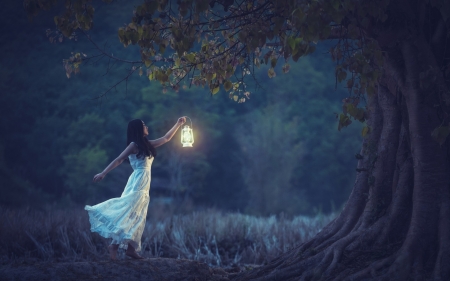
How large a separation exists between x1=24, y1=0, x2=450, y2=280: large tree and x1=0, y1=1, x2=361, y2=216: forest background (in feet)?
91.2

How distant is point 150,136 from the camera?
3966cm

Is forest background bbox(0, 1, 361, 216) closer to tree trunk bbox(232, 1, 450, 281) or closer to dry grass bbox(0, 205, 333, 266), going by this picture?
dry grass bbox(0, 205, 333, 266)

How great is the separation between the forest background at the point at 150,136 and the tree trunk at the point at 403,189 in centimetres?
2805

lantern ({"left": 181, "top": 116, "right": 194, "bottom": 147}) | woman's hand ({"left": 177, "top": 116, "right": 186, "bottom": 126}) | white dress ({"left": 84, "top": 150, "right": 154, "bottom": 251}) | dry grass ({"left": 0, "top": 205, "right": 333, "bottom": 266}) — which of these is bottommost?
dry grass ({"left": 0, "top": 205, "right": 333, "bottom": 266})

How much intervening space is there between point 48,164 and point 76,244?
29.2 meters

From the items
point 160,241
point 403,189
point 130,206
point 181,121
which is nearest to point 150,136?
point 160,241

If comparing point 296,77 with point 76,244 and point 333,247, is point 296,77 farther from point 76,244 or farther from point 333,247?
point 333,247

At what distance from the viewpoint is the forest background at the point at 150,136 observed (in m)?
37.9

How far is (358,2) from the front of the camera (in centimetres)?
566

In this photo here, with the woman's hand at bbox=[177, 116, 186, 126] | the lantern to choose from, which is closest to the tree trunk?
the lantern

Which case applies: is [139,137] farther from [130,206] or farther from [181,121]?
[130,206]

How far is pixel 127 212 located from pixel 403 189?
11.8 ft

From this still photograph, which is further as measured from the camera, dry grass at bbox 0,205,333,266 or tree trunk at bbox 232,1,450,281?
dry grass at bbox 0,205,333,266

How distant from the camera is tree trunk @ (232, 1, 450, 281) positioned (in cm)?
620
